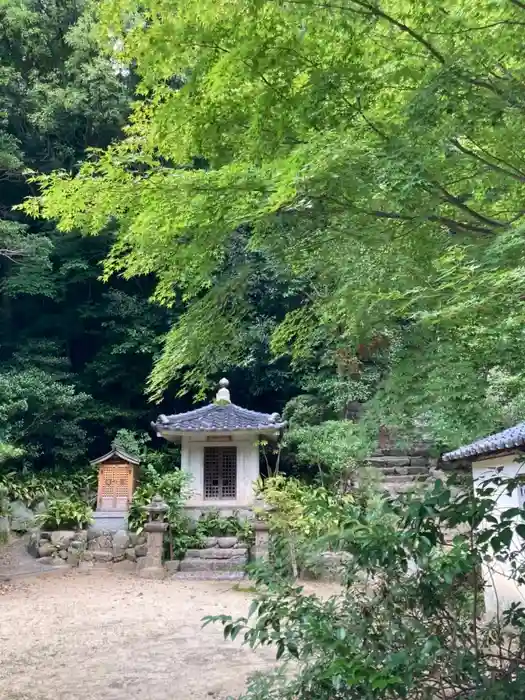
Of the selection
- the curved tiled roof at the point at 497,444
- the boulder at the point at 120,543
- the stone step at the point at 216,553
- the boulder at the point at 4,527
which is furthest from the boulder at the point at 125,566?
the curved tiled roof at the point at 497,444

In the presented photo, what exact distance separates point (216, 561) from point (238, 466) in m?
3.20

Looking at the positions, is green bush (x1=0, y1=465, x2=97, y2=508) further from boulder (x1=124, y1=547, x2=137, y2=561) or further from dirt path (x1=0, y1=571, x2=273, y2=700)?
dirt path (x1=0, y1=571, x2=273, y2=700)

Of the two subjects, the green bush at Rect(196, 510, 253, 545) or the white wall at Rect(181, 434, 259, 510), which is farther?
the white wall at Rect(181, 434, 259, 510)

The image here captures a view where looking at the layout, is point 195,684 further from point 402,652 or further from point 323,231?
→ point 323,231

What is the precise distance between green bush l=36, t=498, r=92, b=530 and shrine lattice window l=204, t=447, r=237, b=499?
3061 mm

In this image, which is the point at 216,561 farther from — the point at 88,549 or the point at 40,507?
the point at 40,507

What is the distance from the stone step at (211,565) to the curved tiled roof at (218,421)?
11.4ft

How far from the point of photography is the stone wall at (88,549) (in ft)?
38.7

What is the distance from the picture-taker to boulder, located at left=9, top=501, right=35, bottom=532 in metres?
13.5

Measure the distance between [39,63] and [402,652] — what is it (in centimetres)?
2197

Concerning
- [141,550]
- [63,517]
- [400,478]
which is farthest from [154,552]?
[400,478]

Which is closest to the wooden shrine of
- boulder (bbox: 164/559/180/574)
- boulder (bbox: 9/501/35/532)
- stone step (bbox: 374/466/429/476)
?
boulder (bbox: 9/501/35/532)

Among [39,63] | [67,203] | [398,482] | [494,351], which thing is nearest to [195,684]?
[494,351]

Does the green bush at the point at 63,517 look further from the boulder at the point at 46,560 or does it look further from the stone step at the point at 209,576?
the stone step at the point at 209,576
